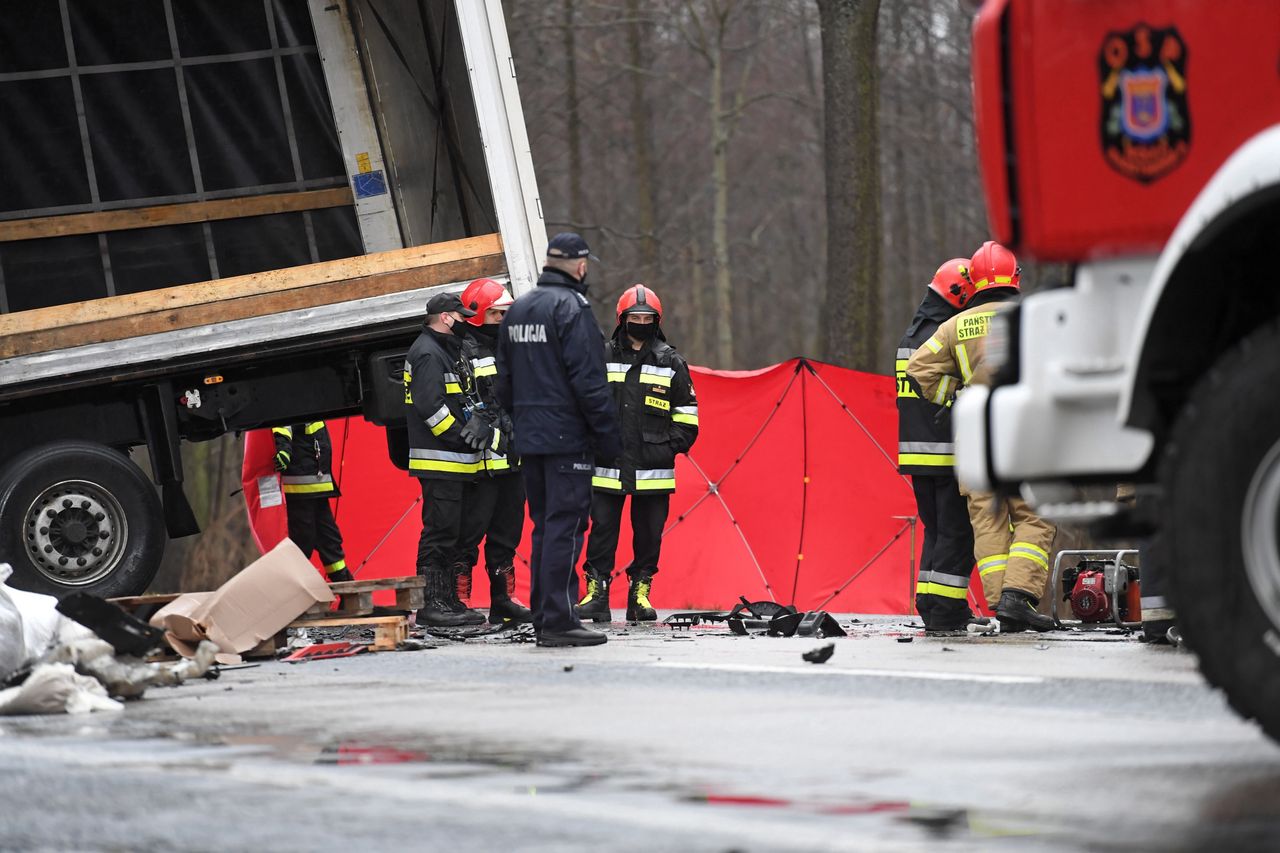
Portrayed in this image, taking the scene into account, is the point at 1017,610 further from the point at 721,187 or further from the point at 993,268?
the point at 721,187

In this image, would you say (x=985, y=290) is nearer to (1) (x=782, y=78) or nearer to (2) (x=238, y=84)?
(2) (x=238, y=84)

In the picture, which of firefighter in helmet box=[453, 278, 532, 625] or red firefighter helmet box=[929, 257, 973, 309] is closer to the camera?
red firefighter helmet box=[929, 257, 973, 309]

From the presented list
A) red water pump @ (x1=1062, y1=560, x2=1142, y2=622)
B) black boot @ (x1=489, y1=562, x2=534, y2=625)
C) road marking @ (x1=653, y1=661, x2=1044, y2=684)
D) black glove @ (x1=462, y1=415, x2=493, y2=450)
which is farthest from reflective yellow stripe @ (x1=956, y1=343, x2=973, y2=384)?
black boot @ (x1=489, y1=562, x2=534, y2=625)

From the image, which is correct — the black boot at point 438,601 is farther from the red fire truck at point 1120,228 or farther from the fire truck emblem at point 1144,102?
the fire truck emblem at point 1144,102

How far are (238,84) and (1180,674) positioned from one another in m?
7.55

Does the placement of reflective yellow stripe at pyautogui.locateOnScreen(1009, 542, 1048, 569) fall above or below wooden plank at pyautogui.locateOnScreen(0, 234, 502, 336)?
below

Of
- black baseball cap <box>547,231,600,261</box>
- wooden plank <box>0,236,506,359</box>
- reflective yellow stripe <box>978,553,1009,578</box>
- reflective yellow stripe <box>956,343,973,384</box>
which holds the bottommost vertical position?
reflective yellow stripe <box>978,553,1009,578</box>

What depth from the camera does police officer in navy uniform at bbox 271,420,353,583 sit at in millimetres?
13070

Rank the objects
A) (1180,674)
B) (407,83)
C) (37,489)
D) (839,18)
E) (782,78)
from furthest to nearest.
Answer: (782,78), (839,18), (407,83), (37,489), (1180,674)

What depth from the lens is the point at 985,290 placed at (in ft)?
33.0

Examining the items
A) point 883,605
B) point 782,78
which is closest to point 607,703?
point 883,605

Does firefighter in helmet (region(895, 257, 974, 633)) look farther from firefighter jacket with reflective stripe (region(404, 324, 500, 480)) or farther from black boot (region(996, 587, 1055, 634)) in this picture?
firefighter jacket with reflective stripe (region(404, 324, 500, 480))

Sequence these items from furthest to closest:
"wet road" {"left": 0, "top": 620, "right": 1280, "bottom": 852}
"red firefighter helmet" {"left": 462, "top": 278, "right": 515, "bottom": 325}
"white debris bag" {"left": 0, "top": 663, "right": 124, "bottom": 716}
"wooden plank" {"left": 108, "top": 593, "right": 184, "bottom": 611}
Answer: "red firefighter helmet" {"left": 462, "top": 278, "right": 515, "bottom": 325} → "wooden plank" {"left": 108, "top": 593, "right": 184, "bottom": 611} → "white debris bag" {"left": 0, "top": 663, "right": 124, "bottom": 716} → "wet road" {"left": 0, "top": 620, "right": 1280, "bottom": 852}

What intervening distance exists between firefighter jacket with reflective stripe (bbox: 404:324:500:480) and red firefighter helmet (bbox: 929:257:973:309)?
8.62ft
